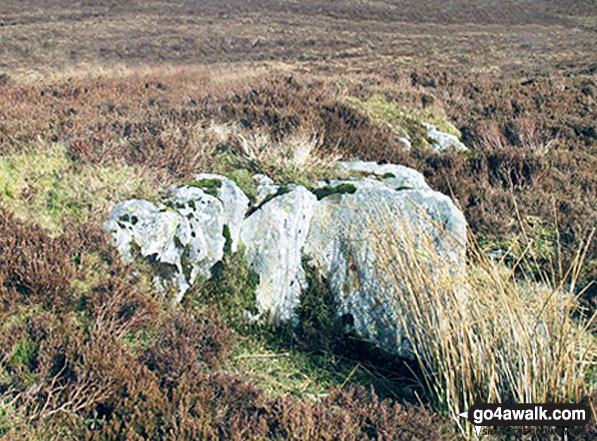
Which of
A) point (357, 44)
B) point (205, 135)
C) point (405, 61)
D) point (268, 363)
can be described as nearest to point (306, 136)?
point (205, 135)

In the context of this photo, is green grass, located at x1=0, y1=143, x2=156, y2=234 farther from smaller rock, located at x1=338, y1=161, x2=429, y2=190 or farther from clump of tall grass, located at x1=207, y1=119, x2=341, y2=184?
smaller rock, located at x1=338, y1=161, x2=429, y2=190

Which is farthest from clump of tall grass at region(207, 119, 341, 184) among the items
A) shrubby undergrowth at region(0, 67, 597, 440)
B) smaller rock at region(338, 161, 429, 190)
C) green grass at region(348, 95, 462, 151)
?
green grass at region(348, 95, 462, 151)

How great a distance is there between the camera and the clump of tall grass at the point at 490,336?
3.34 m

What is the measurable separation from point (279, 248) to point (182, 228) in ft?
3.27

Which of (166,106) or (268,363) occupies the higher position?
(166,106)

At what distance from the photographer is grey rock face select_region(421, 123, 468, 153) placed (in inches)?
380

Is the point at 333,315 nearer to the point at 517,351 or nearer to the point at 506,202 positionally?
the point at 517,351

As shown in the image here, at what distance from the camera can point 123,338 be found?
3.88 metres

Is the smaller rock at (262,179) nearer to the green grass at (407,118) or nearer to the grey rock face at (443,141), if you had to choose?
the green grass at (407,118)

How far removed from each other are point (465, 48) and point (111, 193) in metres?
32.9

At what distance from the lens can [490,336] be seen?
11.3 feet

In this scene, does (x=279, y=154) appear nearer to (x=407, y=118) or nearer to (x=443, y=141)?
(x=443, y=141)

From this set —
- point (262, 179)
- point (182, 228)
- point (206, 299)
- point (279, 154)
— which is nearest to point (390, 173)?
point (279, 154)

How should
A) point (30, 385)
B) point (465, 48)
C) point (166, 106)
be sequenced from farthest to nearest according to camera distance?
1. point (465, 48)
2. point (166, 106)
3. point (30, 385)
